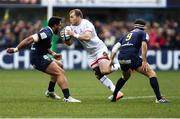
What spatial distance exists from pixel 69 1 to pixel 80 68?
14.3 ft

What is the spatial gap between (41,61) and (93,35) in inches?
73.0

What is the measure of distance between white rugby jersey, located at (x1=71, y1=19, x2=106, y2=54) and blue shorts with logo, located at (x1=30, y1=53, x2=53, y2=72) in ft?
4.20

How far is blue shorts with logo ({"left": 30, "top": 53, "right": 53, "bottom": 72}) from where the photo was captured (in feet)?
61.7

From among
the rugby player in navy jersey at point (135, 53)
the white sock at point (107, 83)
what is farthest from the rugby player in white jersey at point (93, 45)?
the rugby player in navy jersey at point (135, 53)

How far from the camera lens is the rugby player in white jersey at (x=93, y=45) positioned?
19484 mm

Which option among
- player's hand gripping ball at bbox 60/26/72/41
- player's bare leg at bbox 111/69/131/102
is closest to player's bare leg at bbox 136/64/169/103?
player's bare leg at bbox 111/69/131/102

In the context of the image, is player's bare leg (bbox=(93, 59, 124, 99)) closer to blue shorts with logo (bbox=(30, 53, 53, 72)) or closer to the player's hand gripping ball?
the player's hand gripping ball

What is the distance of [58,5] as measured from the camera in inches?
1532

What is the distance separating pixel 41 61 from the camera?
1883 centimetres

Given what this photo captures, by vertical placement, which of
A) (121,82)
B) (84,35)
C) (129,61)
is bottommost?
(121,82)

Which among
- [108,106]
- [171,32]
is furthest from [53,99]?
[171,32]

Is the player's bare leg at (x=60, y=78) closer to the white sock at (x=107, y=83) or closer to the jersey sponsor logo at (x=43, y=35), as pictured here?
the jersey sponsor logo at (x=43, y=35)

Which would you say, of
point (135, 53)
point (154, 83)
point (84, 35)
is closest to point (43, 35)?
point (84, 35)

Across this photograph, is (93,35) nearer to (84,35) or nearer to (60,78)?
(84,35)
